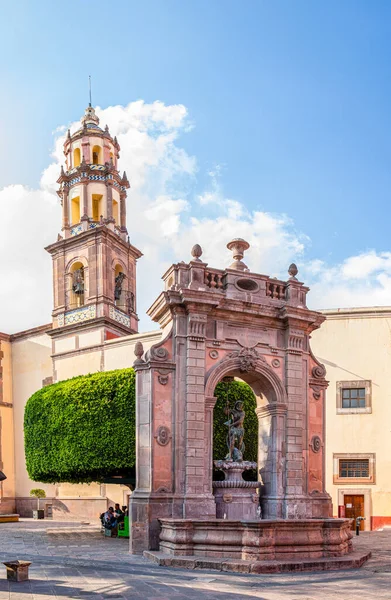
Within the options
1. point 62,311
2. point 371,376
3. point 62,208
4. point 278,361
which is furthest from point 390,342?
point 62,208

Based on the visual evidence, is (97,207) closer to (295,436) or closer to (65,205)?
(65,205)

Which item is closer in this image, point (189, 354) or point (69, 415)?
point (189, 354)

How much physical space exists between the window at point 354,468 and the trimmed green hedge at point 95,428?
7232mm

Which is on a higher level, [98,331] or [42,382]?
[98,331]

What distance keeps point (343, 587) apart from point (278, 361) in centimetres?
833

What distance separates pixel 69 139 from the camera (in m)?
42.1

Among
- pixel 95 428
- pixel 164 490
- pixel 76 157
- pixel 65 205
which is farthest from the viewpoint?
pixel 76 157

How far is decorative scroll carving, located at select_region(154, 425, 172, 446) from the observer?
59.3 ft

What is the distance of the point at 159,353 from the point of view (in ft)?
60.5

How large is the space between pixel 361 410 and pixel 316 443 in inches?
450

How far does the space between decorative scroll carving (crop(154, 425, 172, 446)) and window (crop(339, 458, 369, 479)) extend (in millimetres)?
15398

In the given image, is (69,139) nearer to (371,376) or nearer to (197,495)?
(371,376)

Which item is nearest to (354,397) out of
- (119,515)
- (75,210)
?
(119,515)

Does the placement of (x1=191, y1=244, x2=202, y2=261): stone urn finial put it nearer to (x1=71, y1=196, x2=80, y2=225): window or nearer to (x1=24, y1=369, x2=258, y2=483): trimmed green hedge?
(x1=24, y1=369, x2=258, y2=483): trimmed green hedge
